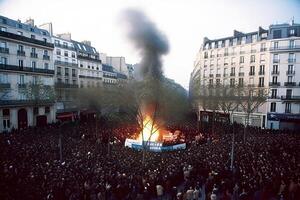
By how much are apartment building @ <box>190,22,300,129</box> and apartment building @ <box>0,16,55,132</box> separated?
33.5 meters

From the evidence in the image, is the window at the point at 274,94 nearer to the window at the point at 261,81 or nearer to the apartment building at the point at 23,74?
the window at the point at 261,81

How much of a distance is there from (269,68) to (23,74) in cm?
4104

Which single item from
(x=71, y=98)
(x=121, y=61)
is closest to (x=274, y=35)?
(x=71, y=98)

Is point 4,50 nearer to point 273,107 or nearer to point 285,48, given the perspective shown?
point 273,107

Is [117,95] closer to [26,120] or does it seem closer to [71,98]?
[71,98]

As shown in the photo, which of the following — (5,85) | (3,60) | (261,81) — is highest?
(3,60)

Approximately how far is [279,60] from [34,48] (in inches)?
1630

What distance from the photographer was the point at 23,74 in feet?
125

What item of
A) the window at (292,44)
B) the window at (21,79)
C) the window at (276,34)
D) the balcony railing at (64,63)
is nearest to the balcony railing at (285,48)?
the window at (292,44)

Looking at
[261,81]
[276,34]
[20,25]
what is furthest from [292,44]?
[20,25]

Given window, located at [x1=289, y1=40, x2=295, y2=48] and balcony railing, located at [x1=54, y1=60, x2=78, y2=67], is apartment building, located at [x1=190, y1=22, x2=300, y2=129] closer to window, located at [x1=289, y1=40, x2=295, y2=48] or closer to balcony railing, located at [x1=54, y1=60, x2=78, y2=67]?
window, located at [x1=289, y1=40, x2=295, y2=48]

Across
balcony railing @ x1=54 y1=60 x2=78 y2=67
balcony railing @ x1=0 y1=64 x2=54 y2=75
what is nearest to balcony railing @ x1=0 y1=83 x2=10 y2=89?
balcony railing @ x1=0 y1=64 x2=54 y2=75

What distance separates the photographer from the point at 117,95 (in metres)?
46.3

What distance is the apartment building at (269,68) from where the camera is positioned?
4194 cm
